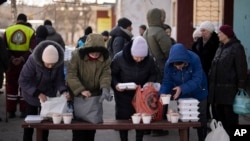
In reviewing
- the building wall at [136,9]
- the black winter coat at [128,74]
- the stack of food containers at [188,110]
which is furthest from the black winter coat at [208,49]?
the building wall at [136,9]

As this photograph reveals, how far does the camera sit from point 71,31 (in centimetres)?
6084

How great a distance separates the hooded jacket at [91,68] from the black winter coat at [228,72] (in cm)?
189

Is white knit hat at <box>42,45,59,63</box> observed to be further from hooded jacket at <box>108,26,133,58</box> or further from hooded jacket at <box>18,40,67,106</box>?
hooded jacket at <box>108,26,133,58</box>

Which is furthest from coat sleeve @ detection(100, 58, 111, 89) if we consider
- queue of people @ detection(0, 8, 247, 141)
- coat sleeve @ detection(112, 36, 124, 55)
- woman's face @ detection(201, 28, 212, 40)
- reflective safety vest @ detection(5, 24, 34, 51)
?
reflective safety vest @ detection(5, 24, 34, 51)

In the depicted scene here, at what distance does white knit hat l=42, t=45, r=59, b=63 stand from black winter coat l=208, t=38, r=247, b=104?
2.51 meters

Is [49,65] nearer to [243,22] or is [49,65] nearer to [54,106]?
[54,106]

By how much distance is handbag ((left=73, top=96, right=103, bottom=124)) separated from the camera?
581cm

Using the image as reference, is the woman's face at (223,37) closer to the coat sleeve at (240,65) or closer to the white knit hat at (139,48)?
the coat sleeve at (240,65)

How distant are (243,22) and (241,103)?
4.79 m

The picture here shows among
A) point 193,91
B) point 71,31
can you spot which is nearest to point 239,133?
point 193,91

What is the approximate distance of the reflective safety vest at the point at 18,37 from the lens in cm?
942

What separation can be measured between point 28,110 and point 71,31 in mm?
54785

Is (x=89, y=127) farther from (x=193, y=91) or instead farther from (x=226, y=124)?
(x=226, y=124)

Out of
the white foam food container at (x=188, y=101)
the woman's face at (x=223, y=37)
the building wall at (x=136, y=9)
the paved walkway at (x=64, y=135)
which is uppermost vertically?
the building wall at (x=136, y=9)
